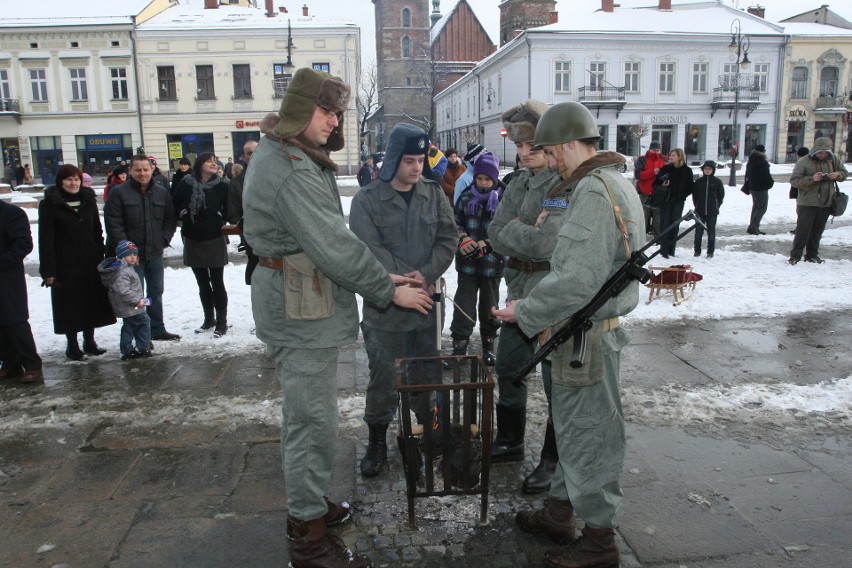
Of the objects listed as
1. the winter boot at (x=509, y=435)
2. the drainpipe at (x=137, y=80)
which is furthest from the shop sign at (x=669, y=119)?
the winter boot at (x=509, y=435)

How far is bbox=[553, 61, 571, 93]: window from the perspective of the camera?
40688mm

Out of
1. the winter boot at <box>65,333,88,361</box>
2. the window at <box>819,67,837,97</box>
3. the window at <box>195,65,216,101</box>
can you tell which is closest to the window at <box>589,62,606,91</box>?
the window at <box>819,67,837,97</box>

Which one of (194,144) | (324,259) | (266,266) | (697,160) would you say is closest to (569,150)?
(324,259)

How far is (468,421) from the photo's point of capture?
118 inches

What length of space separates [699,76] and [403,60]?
31214 millimetres

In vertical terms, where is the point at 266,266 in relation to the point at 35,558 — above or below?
above

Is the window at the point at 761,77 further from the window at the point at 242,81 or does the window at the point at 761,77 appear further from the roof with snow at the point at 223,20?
the window at the point at 242,81

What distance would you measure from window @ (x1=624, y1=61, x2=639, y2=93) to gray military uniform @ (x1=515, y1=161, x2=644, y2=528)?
4222 cm

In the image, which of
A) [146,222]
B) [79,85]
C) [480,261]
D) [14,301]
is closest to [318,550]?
[480,261]

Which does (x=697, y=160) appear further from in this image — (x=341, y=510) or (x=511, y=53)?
(x=341, y=510)

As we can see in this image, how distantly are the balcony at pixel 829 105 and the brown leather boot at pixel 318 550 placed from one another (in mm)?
49838

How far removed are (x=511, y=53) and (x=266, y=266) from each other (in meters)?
44.0

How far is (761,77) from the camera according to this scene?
42656mm

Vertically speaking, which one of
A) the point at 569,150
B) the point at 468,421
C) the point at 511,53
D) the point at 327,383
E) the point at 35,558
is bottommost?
the point at 35,558
